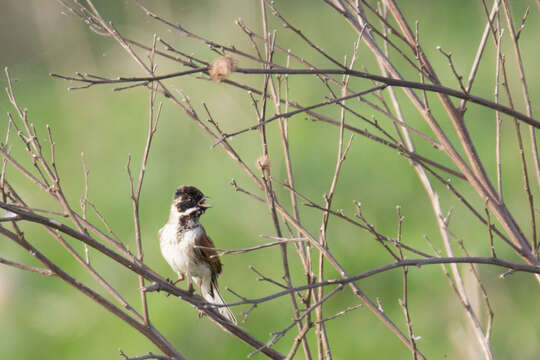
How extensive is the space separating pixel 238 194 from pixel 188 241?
2658 mm

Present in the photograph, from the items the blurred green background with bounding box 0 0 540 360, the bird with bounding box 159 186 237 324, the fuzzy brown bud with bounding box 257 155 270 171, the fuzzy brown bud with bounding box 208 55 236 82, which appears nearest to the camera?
the fuzzy brown bud with bounding box 208 55 236 82

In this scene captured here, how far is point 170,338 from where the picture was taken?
241 inches

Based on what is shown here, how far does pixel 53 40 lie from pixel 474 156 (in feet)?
22.6

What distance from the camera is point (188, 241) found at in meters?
4.23

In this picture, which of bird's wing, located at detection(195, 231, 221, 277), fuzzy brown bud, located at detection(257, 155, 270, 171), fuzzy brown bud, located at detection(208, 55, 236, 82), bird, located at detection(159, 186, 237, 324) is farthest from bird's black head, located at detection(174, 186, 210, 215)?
fuzzy brown bud, located at detection(208, 55, 236, 82)

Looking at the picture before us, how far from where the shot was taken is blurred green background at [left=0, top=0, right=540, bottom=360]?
585 cm

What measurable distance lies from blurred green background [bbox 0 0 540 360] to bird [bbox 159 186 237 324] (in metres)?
1.47

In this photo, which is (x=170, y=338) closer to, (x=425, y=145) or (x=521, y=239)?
(x=425, y=145)

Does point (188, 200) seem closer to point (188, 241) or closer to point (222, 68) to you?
point (188, 241)

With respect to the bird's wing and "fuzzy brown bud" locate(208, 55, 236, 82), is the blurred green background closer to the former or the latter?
the bird's wing

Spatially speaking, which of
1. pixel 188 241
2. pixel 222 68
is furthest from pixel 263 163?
pixel 188 241

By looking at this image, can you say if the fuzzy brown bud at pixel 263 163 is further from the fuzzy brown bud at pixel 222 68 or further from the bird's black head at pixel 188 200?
the bird's black head at pixel 188 200

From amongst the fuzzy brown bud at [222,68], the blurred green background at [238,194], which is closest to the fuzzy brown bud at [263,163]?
the fuzzy brown bud at [222,68]

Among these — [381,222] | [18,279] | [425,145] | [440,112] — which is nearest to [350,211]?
[381,222]
